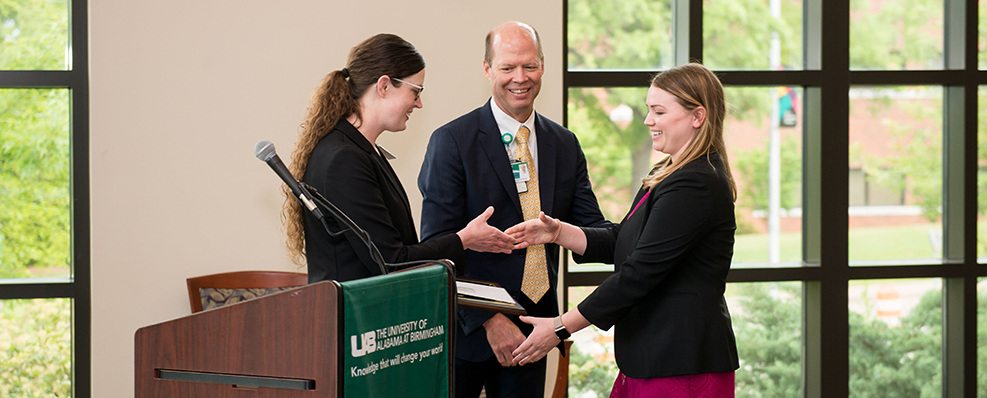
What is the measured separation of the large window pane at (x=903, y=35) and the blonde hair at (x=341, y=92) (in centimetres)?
293

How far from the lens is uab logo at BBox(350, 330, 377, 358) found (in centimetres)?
124

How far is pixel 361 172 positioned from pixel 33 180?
238 centimetres

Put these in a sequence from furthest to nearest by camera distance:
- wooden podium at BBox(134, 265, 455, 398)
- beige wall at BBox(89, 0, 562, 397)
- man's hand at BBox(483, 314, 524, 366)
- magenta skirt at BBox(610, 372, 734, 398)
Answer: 1. beige wall at BBox(89, 0, 562, 397)
2. man's hand at BBox(483, 314, 524, 366)
3. magenta skirt at BBox(610, 372, 734, 398)
4. wooden podium at BBox(134, 265, 455, 398)

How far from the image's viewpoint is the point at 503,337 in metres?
2.12

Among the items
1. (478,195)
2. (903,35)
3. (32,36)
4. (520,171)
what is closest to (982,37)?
(903,35)

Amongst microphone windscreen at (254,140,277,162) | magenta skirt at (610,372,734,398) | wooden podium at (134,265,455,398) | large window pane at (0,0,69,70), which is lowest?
magenta skirt at (610,372,734,398)

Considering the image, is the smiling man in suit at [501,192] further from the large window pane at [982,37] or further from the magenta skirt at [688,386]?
the large window pane at [982,37]

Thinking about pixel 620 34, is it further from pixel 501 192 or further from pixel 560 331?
pixel 560 331

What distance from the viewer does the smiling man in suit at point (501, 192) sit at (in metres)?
2.20

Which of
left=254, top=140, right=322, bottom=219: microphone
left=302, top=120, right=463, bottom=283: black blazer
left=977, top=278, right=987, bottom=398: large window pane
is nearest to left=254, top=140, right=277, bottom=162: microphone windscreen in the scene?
left=254, top=140, right=322, bottom=219: microphone

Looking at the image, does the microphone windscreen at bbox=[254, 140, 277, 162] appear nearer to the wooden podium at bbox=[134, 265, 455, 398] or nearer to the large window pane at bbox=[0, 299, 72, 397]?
the wooden podium at bbox=[134, 265, 455, 398]

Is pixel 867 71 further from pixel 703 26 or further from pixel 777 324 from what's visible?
pixel 777 324

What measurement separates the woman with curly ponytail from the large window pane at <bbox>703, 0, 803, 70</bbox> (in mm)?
2148

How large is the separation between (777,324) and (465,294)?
108 inches
